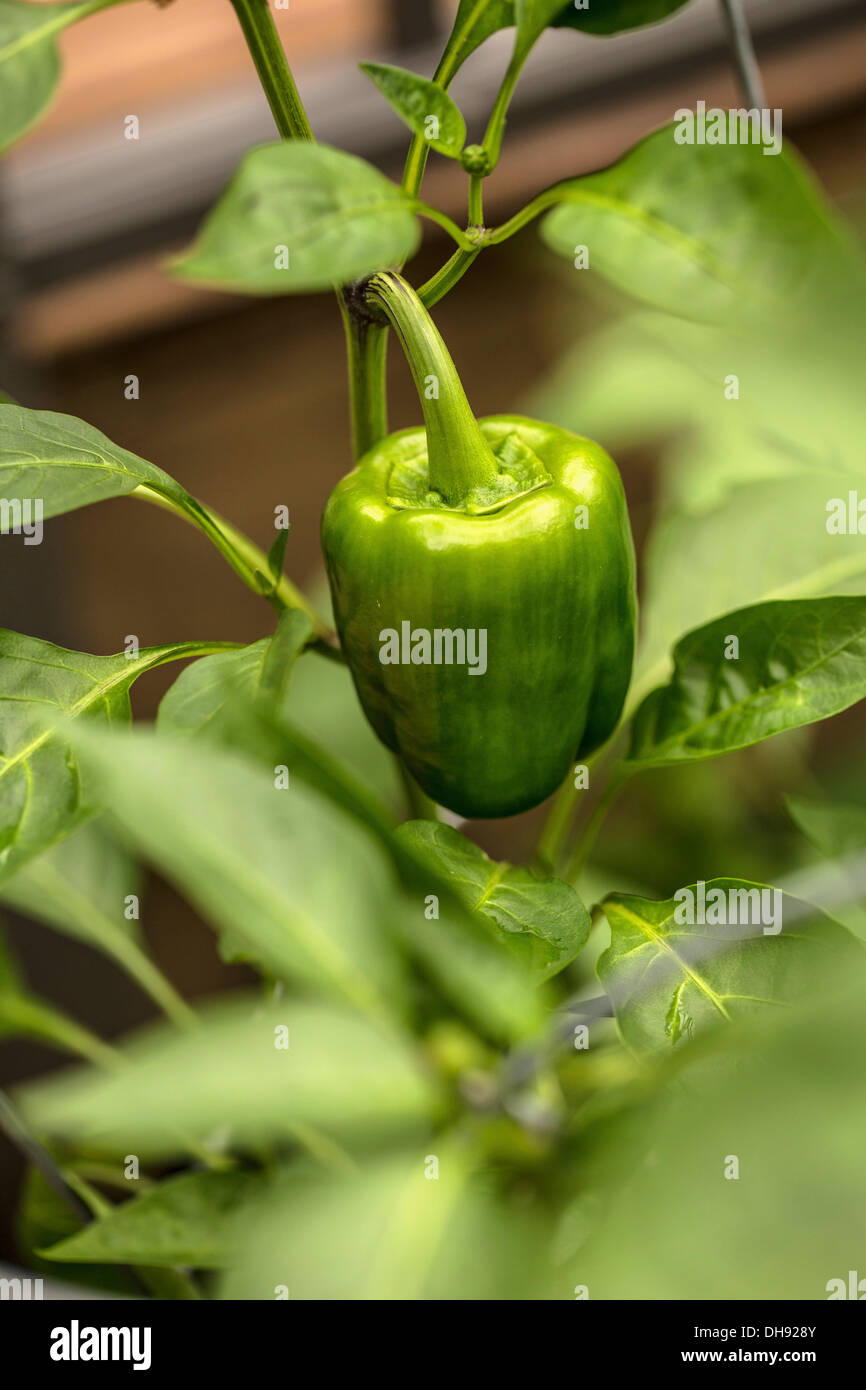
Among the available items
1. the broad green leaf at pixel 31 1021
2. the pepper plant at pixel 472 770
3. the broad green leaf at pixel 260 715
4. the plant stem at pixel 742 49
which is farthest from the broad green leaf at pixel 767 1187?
the broad green leaf at pixel 31 1021

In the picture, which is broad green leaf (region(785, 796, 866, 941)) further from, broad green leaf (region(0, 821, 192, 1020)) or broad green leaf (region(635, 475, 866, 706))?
broad green leaf (region(0, 821, 192, 1020))

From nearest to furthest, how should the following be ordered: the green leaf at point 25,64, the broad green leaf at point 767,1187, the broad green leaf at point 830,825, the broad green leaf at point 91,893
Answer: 1. the broad green leaf at point 767,1187
2. the green leaf at point 25,64
3. the broad green leaf at point 830,825
4. the broad green leaf at point 91,893

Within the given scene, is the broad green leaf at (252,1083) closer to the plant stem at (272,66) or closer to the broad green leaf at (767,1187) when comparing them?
the broad green leaf at (767,1187)

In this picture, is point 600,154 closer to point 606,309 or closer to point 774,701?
point 606,309

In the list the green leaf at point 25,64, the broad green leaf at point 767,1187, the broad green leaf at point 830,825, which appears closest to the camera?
the broad green leaf at point 767,1187
